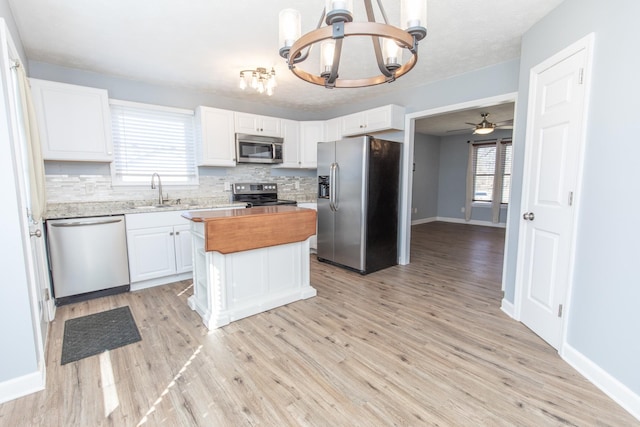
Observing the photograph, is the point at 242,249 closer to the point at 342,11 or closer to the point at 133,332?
the point at 133,332

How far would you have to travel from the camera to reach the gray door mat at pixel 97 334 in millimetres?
2142

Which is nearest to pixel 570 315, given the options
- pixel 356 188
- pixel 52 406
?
pixel 356 188

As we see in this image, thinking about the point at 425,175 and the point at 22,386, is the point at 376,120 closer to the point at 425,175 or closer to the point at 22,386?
the point at 22,386

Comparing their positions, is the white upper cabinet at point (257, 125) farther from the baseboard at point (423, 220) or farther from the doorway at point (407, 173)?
the baseboard at point (423, 220)

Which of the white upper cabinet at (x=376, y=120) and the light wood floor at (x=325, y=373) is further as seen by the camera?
the white upper cabinet at (x=376, y=120)

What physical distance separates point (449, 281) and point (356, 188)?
1626 millimetres

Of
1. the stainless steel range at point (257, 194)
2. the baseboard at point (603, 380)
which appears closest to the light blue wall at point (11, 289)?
the stainless steel range at point (257, 194)

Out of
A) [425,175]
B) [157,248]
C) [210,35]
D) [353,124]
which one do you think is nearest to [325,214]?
[353,124]

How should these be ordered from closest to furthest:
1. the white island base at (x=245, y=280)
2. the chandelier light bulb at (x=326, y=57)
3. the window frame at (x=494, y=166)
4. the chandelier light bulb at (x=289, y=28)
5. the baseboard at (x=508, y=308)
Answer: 1. the chandelier light bulb at (x=289, y=28)
2. the chandelier light bulb at (x=326, y=57)
3. the white island base at (x=245, y=280)
4. the baseboard at (x=508, y=308)
5. the window frame at (x=494, y=166)

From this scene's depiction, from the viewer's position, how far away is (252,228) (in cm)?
254

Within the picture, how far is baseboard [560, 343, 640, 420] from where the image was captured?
156 centimetres

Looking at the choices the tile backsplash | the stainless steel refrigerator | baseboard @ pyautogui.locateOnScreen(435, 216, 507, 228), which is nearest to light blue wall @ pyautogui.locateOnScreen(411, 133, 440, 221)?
baseboard @ pyautogui.locateOnScreen(435, 216, 507, 228)

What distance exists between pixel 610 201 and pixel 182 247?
12.7ft

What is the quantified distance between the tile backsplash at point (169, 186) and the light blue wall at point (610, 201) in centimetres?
398
